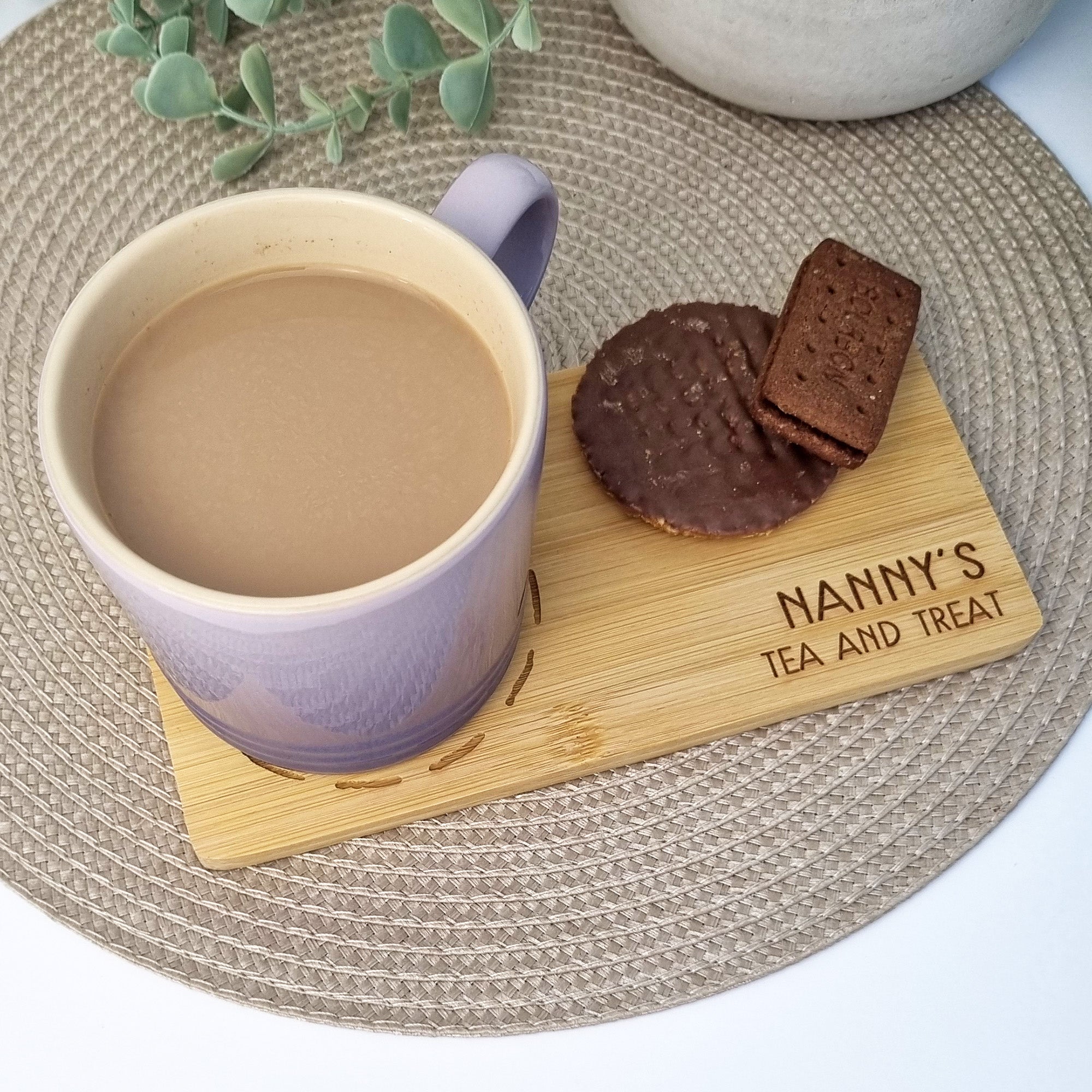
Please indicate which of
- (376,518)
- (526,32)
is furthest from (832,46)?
(376,518)

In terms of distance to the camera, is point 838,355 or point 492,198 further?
point 838,355

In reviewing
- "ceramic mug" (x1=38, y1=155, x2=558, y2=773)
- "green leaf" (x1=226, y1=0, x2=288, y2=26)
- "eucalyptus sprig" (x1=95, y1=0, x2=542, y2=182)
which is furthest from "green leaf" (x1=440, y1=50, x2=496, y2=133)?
"ceramic mug" (x1=38, y1=155, x2=558, y2=773)

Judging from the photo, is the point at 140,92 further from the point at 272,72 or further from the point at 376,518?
the point at 376,518

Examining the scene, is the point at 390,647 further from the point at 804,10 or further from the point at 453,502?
the point at 804,10

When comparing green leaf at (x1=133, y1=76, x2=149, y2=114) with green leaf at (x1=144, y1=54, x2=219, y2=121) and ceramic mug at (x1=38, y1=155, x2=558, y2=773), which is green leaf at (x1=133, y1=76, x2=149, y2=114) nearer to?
green leaf at (x1=144, y1=54, x2=219, y2=121)

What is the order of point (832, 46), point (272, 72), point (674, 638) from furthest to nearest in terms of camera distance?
point (272, 72), point (832, 46), point (674, 638)

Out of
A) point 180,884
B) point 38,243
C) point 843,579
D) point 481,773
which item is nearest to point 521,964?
point 481,773
